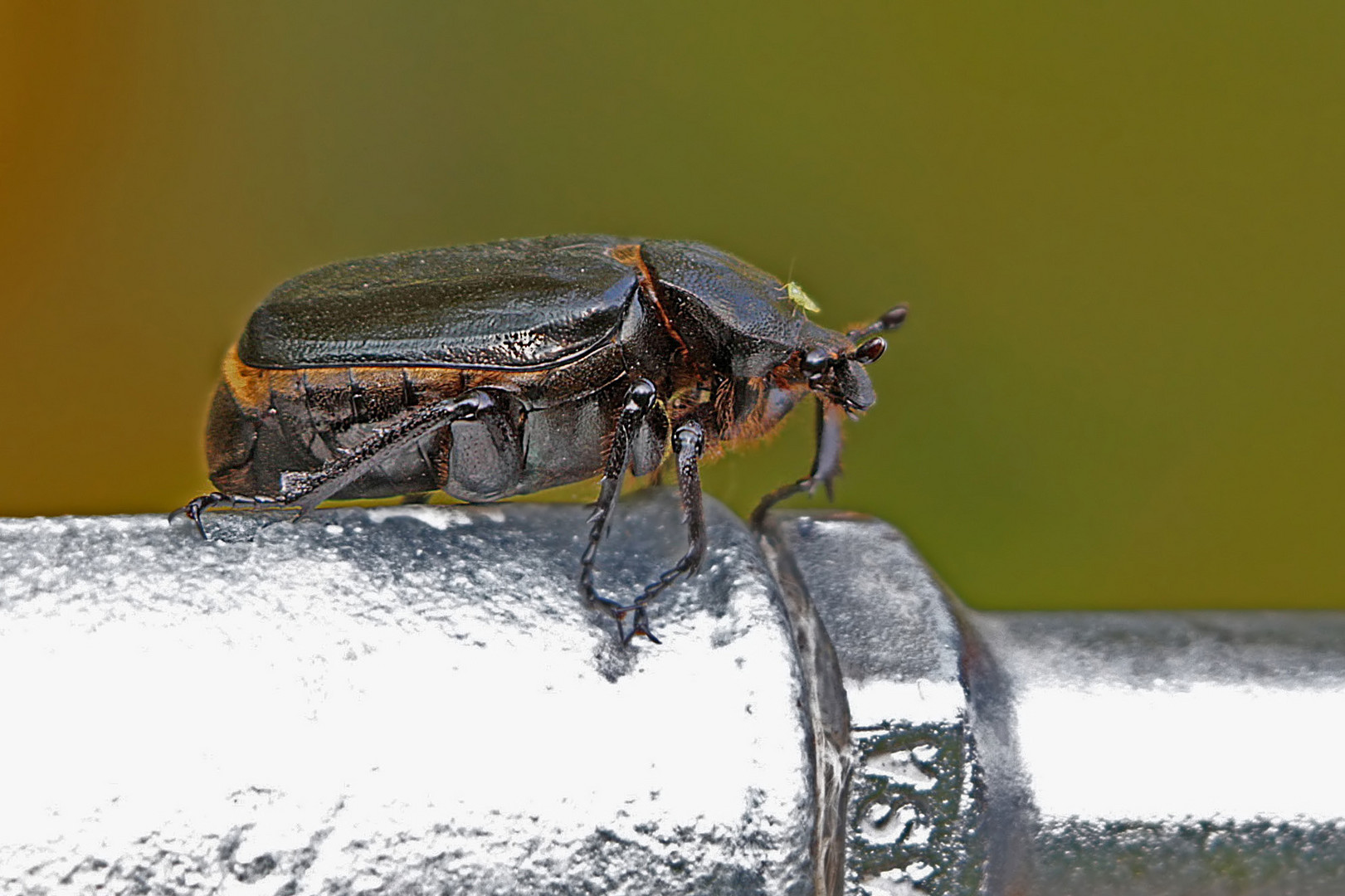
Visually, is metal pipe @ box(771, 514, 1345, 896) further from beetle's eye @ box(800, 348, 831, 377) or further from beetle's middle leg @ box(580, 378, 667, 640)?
beetle's eye @ box(800, 348, 831, 377)

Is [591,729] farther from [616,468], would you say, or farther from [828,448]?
[828,448]

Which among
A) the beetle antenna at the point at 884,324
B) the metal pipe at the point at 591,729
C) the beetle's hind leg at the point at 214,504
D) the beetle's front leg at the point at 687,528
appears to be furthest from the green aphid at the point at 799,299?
the metal pipe at the point at 591,729

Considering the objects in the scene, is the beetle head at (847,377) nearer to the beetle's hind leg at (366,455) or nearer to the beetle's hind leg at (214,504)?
the beetle's hind leg at (366,455)

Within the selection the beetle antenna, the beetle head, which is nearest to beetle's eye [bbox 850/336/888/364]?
the beetle head

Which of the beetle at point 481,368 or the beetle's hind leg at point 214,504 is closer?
the beetle's hind leg at point 214,504

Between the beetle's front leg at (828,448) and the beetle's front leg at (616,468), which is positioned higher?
the beetle's front leg at (616,468)

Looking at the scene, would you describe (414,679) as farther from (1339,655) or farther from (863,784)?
(1339,655)

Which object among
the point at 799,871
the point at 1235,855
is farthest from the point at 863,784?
the point at 1235,855
